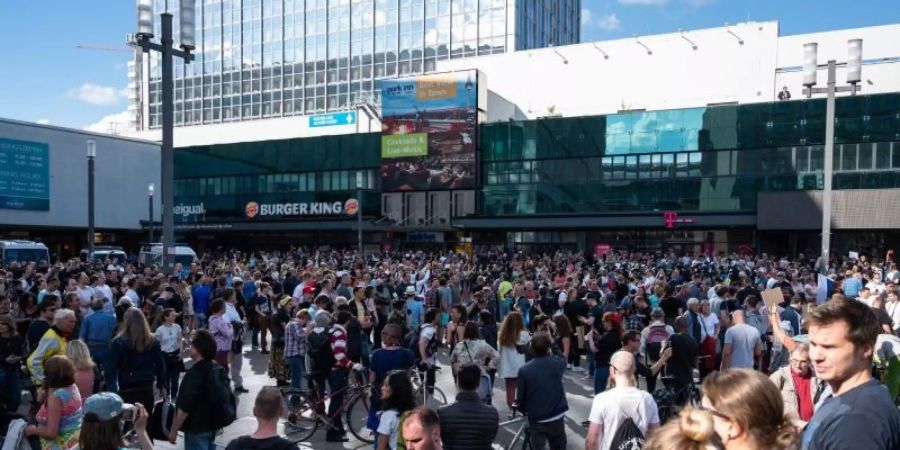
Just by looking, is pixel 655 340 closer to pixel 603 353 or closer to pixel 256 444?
pixel 603 353

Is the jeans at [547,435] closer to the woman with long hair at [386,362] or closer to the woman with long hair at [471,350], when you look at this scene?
the woman with long hair at [386,362]

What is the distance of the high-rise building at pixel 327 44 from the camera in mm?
73312

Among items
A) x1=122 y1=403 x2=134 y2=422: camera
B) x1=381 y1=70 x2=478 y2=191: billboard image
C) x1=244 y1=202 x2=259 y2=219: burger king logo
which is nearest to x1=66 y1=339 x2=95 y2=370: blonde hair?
x1=122 y1=403 x2=134 y2=422: camera

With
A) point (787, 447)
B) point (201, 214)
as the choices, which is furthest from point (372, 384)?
point (201, 214)

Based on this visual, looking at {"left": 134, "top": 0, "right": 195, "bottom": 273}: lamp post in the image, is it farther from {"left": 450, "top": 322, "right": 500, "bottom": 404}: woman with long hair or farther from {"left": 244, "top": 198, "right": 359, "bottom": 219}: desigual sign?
{"left": 244, "top": 198, "right": 359, "bottom": 219}: desigual sign

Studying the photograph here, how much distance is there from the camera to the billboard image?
46500mm

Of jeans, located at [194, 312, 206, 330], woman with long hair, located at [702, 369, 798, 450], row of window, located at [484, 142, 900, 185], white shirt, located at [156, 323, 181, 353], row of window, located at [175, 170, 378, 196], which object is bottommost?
jeans, located at [194, 312, 206, 330]

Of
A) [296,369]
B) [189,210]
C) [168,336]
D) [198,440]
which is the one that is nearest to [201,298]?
[168,336]

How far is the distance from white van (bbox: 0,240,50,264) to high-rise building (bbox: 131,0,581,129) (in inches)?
1690

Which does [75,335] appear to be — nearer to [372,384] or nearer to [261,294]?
[261,294]

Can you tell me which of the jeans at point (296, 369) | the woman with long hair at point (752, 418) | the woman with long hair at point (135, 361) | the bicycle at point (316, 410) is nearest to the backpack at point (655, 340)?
the bicycle at point (316, 410)

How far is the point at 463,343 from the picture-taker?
8578mm

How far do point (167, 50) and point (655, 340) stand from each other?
1232 centimetres

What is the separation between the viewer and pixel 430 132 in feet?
155
